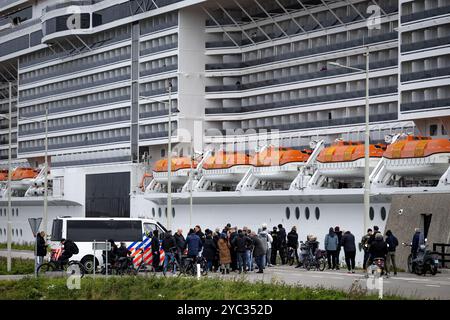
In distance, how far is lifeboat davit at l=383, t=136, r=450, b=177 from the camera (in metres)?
55.4

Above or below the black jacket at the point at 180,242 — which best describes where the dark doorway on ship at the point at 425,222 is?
above

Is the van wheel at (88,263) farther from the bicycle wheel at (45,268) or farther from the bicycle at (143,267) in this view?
the bicycle wheel at (45,268)

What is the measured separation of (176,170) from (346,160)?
69.6ft

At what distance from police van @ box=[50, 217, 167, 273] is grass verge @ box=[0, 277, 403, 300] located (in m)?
13.7

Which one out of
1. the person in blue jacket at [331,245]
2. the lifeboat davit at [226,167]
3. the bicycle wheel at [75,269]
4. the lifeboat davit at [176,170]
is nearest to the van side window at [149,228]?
the bicycle wheel at [75,269]

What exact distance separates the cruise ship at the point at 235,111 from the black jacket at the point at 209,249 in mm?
10080

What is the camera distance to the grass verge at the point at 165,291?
28703 millimetres

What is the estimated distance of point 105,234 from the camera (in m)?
48.2

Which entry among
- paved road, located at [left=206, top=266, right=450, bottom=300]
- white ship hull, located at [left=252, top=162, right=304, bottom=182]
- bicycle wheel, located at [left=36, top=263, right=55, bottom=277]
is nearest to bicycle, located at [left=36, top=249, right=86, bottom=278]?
bicycle wheel, located at [left=36, top=263, right=55, bottom=277]

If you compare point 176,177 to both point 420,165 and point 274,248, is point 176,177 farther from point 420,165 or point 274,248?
point 274,248

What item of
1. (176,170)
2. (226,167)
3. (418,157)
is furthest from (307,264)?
(176,170)
